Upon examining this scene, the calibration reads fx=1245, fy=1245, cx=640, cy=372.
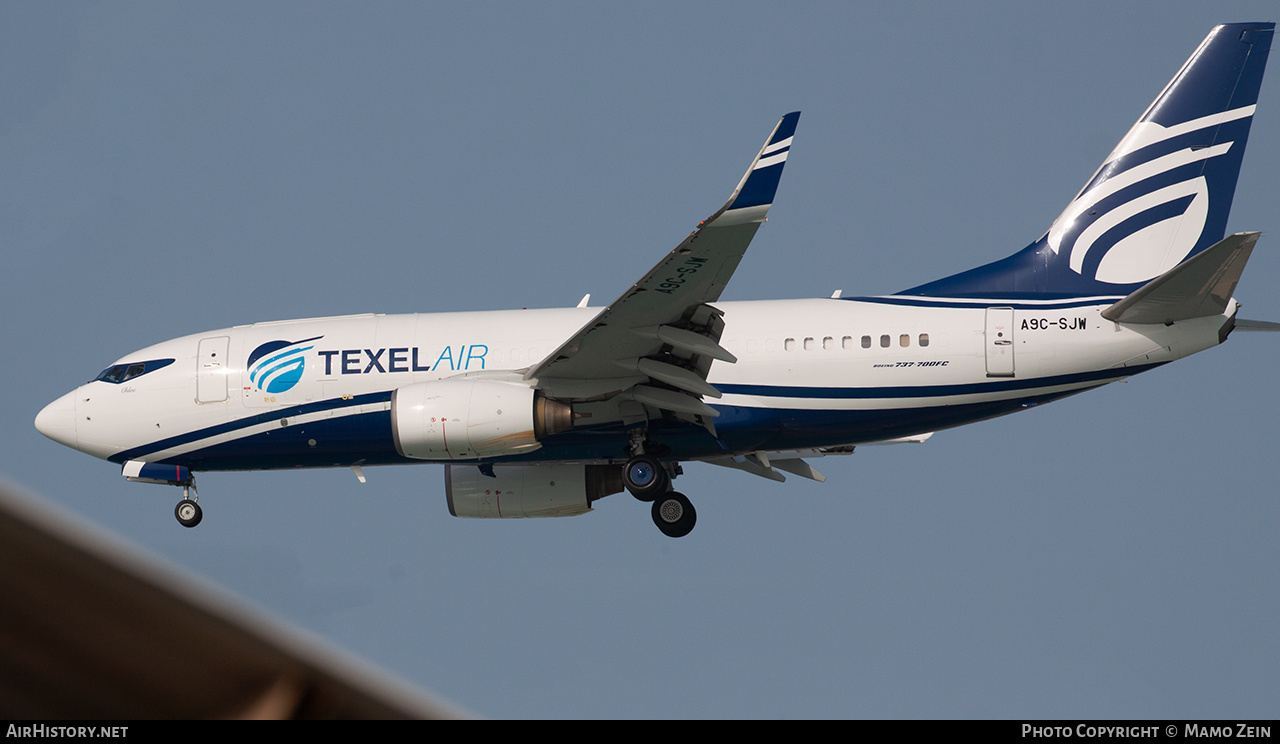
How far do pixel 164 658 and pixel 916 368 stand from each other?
17.3m

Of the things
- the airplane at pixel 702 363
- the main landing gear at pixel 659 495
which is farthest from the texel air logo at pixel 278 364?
the main landing gear at pixel 659 495

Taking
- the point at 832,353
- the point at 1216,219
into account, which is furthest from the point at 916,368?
the point at 1216,219

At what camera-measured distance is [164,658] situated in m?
2.42

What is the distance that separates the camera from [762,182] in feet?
50.4

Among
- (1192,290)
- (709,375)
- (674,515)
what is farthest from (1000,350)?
(674,515)

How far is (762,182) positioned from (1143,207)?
921 cm

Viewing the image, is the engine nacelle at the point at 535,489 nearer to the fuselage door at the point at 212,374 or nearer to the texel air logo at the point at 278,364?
the texel air logo at the point at 278,364

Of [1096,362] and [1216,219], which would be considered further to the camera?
[1216,219]

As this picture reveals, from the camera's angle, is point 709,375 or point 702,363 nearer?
point 702,363

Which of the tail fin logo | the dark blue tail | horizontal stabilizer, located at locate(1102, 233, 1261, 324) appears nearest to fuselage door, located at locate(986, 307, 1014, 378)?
horizontal stabilizer, located at locate(1102, 233, 1261, 324)

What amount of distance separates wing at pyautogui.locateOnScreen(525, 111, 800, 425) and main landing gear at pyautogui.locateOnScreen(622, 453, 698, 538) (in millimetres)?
1005

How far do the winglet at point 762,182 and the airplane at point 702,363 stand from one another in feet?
1.50

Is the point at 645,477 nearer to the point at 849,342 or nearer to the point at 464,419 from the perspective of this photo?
the point at 464,419
